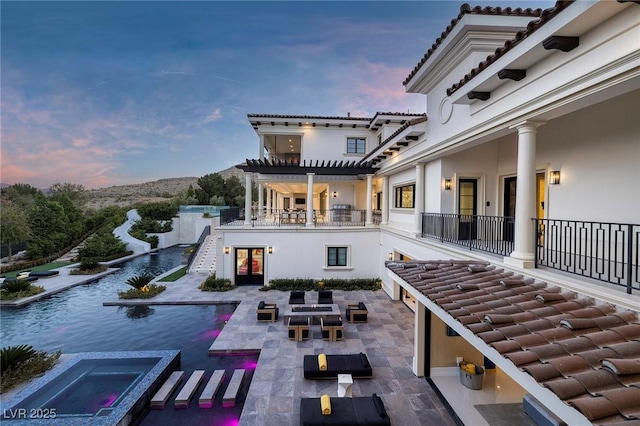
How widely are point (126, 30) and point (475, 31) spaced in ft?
81.7

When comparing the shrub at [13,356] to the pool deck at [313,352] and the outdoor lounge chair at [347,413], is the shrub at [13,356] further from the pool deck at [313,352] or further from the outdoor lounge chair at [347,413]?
the outdoor lounge chair at [347,413]

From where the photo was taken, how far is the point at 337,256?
15.9 metres

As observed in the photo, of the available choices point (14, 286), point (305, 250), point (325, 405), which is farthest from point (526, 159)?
point (14, 286)

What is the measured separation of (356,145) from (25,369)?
19604mm

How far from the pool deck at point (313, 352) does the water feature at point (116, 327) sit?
531mm

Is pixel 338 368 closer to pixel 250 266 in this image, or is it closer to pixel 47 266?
pixel 250 266

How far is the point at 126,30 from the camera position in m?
20.7

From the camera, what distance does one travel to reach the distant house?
3.83 m

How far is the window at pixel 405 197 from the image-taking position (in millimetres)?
12838

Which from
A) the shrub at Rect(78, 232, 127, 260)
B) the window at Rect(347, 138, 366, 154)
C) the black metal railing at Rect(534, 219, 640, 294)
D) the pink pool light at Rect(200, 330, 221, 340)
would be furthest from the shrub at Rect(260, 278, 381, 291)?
the shrub at Rect(78, 232, 127, 260)

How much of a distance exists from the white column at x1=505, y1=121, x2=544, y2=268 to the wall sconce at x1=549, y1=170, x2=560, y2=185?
7.89 ft

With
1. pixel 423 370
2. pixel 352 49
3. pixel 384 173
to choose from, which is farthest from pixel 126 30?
pixel 423 370

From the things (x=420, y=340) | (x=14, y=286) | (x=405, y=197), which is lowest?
(x=14, y=286)

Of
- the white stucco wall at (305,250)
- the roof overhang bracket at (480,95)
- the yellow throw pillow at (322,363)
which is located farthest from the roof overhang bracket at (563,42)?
the white stucco wall at (305,250)
